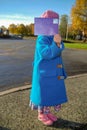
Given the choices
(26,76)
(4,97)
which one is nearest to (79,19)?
(26,76)

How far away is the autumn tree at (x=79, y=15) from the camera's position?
4906cm

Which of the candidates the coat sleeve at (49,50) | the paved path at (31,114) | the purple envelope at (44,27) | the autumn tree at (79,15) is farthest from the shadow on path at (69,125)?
the autumn tree at (79,15)

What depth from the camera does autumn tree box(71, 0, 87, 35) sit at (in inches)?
1932

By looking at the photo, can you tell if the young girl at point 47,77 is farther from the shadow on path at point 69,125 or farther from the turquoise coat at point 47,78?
the shadow on path at point 69,125

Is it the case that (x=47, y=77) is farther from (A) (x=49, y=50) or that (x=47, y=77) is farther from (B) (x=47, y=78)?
(A) (x=49, y=50)

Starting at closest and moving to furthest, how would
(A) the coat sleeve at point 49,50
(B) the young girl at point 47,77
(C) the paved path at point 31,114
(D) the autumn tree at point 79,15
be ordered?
(A) the coat sleeve at point 49,50 → (B) the young girl at point 47,77 → (C) the paved path at point 31,114 → (D) the autumn tree at point 79,15

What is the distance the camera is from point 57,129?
481 cm

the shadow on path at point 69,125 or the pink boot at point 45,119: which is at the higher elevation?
the pink boot at point 45,119

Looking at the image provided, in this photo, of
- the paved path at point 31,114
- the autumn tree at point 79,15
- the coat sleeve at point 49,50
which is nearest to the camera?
the coat sleeve at point 49,50

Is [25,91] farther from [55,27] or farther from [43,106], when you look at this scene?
[55,27]

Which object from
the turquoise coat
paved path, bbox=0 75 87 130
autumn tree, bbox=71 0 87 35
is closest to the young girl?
the turquoise coat

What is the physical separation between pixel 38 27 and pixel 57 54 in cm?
48

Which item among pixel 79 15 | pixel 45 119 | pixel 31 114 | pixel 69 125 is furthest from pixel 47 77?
pixel 79 15

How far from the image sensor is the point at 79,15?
5006 cm
